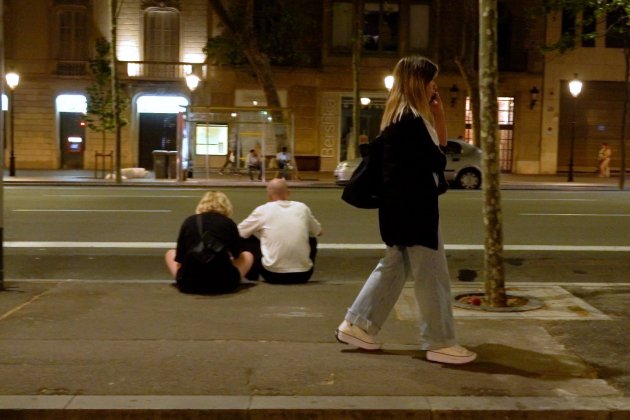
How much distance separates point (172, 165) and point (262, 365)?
963 inches

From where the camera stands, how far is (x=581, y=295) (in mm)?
7961

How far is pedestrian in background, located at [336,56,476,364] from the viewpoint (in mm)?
5355

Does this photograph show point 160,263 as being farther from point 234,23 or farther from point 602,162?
point 602,162

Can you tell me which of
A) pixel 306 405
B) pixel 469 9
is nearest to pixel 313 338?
pixel 306 405

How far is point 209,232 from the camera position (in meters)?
7.45

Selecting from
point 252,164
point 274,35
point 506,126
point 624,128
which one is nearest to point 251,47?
point 274,35

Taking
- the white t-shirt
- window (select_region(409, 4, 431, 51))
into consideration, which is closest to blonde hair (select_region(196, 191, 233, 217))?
the white t-shirt

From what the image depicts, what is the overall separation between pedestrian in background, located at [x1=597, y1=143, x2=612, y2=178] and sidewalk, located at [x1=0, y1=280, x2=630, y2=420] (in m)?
27.4

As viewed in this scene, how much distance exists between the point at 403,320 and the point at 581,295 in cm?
220

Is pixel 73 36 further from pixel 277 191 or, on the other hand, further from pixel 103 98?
pixel 277 191

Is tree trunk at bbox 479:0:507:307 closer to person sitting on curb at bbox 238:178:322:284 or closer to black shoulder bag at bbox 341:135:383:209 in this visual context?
person sitting on curb at bbox 238:178:322:284

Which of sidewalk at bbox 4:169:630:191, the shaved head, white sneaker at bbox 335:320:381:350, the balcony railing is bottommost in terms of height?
white sneaker at bbox 335:320:381:350

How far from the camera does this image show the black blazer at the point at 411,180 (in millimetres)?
5344

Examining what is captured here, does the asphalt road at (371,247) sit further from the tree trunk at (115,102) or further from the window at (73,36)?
the window at (73,36)
